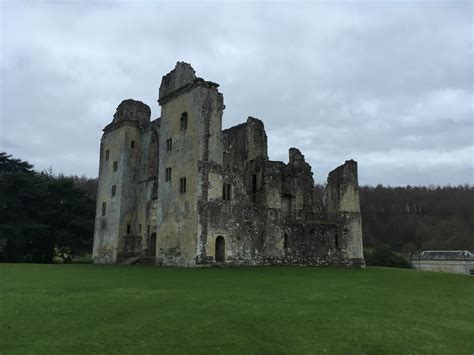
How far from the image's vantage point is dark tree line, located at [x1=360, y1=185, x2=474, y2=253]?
98.9m

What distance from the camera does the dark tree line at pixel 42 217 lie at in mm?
48969

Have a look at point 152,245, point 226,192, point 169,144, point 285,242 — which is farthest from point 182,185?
point 285,242

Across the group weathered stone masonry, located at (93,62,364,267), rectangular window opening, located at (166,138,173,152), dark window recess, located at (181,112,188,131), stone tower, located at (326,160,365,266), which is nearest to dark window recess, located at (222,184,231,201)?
weathered stone masonry, located at (93,62,364,267)

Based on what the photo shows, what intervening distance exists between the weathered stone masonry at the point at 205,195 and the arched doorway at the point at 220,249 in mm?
78

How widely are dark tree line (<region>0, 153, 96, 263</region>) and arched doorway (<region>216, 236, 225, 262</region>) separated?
22106 mm

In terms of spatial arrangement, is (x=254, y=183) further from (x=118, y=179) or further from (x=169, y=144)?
(x=118, y=179)

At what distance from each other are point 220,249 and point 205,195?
444 centimetres

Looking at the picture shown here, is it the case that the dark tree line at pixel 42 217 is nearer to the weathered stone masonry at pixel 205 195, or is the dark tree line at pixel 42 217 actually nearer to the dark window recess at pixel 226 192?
the weathered stone masonry at pixel 205 195

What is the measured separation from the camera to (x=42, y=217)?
50406mm

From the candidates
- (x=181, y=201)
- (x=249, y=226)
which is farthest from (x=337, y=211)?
(x=181, y=201)

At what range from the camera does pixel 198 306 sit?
15859 mm

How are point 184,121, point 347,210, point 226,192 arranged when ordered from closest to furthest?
1. point 226,192
2. point 184,121
3. point 347,210

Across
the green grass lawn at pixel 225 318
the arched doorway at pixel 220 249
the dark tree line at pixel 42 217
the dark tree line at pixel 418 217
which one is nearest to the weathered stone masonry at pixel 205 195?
the arched doorway at pixel 220 249

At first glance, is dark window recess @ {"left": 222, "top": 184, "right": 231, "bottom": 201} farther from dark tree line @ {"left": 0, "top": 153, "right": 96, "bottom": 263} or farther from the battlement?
dark tree line @ {"left": 0, "top": 153, "right": 96, "bottom": 263}
